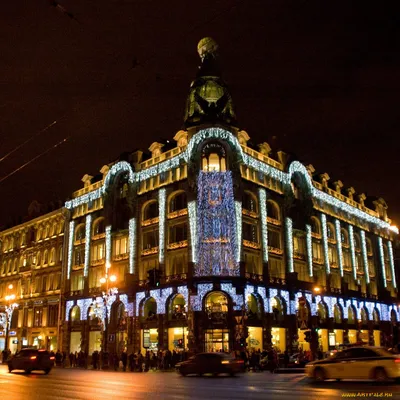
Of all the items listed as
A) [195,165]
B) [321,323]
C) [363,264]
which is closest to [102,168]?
[195,165]

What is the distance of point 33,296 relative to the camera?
62.6 meters

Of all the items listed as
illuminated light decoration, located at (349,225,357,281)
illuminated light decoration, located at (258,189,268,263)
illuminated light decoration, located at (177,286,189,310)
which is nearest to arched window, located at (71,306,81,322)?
illuminated light decoration, located at (177,286,189,310)

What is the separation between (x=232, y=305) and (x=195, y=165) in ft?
42.6

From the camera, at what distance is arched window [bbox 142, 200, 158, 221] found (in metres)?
50.5

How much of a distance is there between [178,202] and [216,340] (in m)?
13.4

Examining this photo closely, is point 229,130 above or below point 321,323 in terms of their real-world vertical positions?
above

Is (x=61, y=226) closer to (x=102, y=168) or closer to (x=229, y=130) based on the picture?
(x=102, y=168)

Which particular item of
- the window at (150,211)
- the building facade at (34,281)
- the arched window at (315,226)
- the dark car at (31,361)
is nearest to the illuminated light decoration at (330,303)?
the arched window at (315,226)

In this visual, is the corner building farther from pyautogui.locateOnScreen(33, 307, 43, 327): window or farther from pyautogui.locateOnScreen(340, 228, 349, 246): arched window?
pyautogui.locateOnScreen(33, 307, 43, 327): window

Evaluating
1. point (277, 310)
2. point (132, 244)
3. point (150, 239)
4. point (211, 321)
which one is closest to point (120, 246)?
point (132, 244)

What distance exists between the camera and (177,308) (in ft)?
149

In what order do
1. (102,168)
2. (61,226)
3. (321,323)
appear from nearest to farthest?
(321,323) → (102,168) → (61,226)

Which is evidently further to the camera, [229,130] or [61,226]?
[61,226]

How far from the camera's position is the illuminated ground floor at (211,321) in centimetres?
4231
